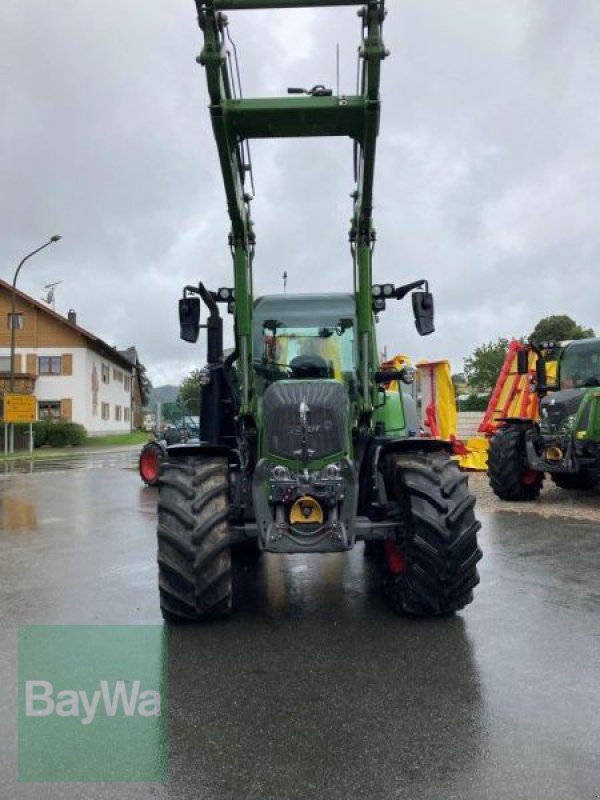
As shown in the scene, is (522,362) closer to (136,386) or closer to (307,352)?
(307,352)

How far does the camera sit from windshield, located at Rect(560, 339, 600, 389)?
12.2m

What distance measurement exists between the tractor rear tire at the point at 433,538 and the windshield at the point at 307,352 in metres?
1.21

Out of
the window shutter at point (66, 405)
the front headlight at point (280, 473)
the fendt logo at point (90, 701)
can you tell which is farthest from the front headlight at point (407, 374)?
the window shutter at point (66, 405)

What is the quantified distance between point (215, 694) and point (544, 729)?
1.72 meters

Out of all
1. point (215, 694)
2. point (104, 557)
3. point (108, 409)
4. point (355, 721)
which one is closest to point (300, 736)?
point (355, 721)

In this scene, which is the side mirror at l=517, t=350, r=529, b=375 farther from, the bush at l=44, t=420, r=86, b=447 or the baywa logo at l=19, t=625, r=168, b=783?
the bush at l=44, t=420, r=86, b=447

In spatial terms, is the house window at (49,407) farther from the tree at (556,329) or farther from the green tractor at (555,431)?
the green tractor at (555,431)

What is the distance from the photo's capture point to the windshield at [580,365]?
12172mm

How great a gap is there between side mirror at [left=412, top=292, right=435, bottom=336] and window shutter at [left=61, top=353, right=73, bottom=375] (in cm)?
4496

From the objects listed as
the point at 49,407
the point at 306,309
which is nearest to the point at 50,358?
the point at 49,407

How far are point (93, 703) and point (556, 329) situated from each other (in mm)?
52040

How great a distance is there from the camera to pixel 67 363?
4769cm

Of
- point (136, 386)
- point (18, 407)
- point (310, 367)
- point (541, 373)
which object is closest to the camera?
point (310, 367)

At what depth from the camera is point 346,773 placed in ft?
10.0
